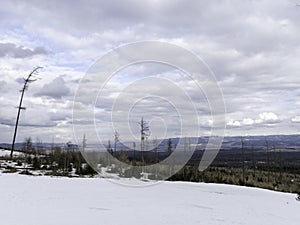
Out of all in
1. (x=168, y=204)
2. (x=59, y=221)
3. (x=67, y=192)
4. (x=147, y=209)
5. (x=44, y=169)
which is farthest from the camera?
(x=44, y=169)

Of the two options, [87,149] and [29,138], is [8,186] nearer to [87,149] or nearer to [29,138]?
[87,149]

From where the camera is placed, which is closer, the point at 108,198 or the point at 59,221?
the point at 59,221

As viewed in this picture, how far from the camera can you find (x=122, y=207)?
34.1 feet

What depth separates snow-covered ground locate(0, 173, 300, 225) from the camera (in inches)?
336

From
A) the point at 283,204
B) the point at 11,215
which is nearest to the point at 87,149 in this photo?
the point at 283,204

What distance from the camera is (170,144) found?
122 ft

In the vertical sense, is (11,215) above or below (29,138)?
below

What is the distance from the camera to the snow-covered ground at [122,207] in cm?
853

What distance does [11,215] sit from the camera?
27.1 feet

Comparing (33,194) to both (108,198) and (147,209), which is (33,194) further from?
Answer: (147,209)

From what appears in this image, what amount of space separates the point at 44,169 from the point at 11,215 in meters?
16.6

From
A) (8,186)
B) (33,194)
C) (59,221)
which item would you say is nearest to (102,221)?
(59,221)

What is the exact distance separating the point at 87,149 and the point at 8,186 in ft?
63.9

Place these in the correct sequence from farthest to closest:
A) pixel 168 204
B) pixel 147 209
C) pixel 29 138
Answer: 1. pixel 29 138
2. pixel 168 204
3. pixel 147 209
